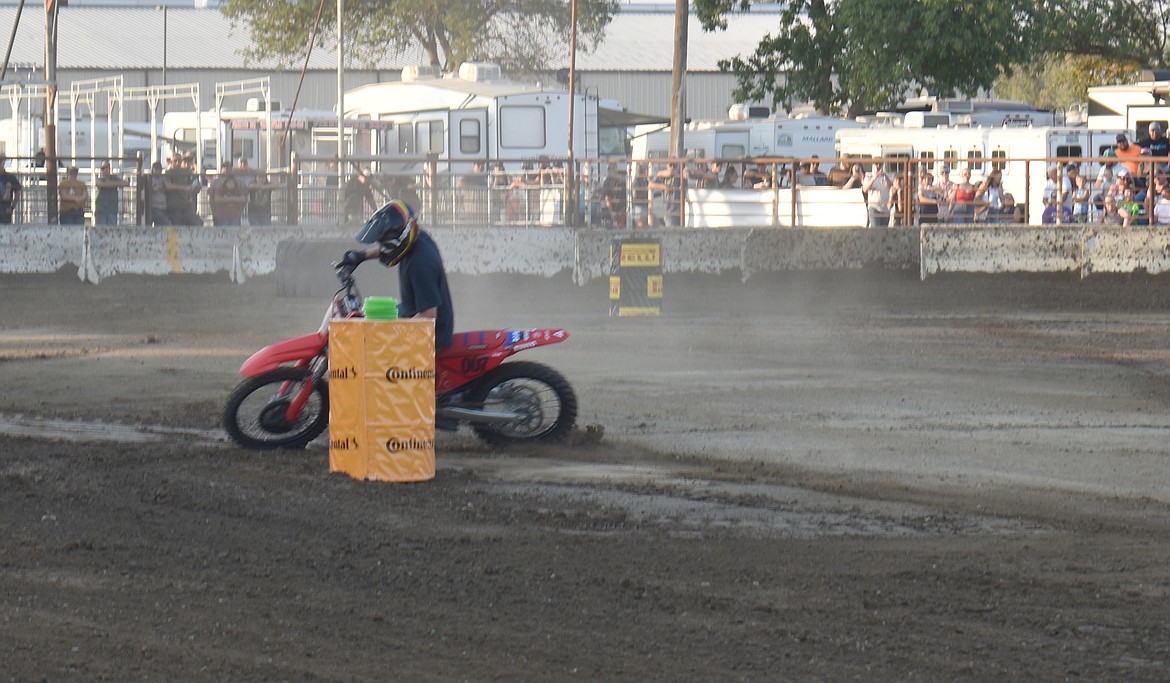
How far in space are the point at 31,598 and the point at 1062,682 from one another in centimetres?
357

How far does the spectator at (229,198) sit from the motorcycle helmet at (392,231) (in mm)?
16155

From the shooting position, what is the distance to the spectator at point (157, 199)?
979 inches

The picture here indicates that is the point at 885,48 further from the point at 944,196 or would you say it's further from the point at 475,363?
the point at 475,363

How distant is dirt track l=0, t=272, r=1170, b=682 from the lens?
17.9 ft

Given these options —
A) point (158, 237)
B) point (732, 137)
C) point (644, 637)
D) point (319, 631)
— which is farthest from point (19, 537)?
point (732, 137)

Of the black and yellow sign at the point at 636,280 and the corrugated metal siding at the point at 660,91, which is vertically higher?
the corrugated metal siding at the point at 660,91

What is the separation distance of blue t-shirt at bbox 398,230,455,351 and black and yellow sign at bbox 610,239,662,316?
854 centimetres

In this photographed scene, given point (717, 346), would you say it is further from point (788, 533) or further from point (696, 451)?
point (788, 533)

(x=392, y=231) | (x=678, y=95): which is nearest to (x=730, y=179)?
(x=678, y=95)

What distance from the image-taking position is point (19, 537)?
716 centimetres

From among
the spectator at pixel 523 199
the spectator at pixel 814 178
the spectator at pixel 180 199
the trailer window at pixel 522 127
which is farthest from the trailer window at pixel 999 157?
the spectator at pixel 180 199

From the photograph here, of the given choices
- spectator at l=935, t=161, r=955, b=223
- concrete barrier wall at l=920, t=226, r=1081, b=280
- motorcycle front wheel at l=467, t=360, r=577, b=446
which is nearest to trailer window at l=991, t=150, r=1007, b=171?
spectator at l=935, t=161, r=955, b=223

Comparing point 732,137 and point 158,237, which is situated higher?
point 732,137

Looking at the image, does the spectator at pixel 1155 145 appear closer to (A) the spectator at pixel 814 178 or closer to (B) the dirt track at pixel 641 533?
(A) the spectator at pixel 814 178
